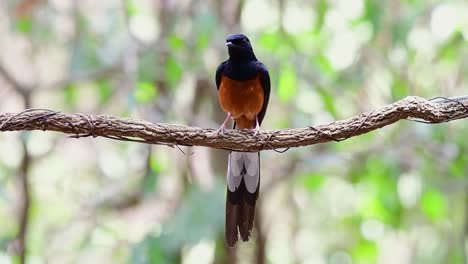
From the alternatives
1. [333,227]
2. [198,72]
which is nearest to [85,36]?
[198,72]

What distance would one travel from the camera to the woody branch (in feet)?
8.52

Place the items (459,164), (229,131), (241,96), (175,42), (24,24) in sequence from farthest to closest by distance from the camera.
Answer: (24,24) → (175,42) → (459,164) → (241,96) → (229,131)

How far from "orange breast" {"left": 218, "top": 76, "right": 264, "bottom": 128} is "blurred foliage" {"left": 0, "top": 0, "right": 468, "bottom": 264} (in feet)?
2.58

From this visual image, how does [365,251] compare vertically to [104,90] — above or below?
below

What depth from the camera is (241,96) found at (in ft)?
12.7

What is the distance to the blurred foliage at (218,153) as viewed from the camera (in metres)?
4.98

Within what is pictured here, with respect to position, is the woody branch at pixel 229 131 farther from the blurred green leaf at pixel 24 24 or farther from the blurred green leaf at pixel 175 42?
the blurred green leaf at pixel 24 24

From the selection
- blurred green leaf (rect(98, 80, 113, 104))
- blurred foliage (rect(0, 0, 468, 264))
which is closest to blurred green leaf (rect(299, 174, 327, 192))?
blurred foliage (rect(0, 0, 468, 264))

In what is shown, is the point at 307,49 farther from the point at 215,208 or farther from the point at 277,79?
the point at 215,208

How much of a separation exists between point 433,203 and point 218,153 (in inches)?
63.7

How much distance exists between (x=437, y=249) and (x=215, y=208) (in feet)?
6.69

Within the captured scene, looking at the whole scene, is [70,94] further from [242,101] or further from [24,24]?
[242,101]


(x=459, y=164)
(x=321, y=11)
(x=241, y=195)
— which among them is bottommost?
(x=241, y=195)

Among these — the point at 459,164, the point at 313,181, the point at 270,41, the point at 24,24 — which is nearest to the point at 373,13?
the point at 270,41
